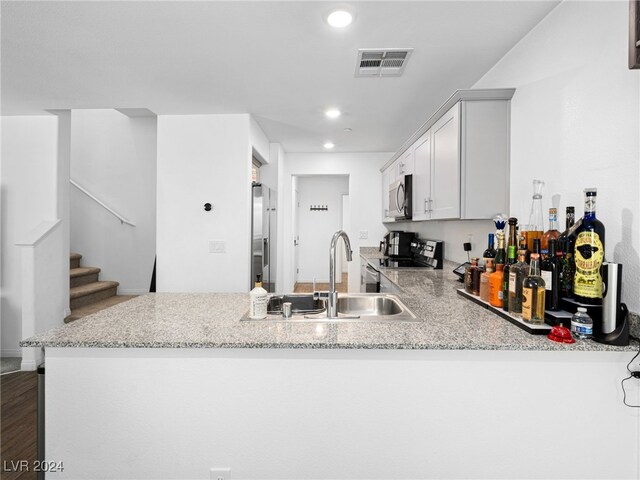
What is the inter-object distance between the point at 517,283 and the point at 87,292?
4.28 meters

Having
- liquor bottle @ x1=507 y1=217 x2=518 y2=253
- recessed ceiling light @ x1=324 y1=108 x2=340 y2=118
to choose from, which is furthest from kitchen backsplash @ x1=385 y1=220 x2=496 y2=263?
recessed ceiling light @ x1=324 y1=108 x2=340 y2=118

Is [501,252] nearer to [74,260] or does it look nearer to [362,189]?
[362,189]

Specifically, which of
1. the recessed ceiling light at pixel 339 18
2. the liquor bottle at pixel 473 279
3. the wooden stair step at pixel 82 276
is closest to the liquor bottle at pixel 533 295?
the liquor bottle at pixel 473 279

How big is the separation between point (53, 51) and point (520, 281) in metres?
3.02

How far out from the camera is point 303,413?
1.23m

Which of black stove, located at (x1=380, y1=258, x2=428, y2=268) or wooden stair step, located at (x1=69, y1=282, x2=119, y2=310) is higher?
black stove, located at (x1=380, y1=258, x2=428, y2=268)

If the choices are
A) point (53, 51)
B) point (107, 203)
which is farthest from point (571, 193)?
point (107, 203)

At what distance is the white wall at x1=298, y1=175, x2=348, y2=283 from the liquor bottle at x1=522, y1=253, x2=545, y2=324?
6201mm

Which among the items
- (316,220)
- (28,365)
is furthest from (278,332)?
(316,220)

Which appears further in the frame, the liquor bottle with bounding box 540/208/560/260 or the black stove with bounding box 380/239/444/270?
the black stove with bounding box 380/239/444/270

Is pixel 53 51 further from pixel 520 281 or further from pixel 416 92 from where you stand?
pixel 520 281

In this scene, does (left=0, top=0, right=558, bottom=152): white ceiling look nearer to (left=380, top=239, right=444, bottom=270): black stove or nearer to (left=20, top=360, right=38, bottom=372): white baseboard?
(left=380, top=239, right=444, bottom=270): black stove

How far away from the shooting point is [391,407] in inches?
47.9

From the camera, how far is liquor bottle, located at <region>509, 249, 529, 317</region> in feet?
4.60
